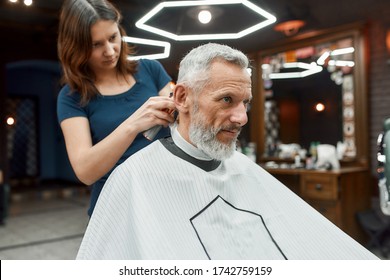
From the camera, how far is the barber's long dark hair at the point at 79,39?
113 cm

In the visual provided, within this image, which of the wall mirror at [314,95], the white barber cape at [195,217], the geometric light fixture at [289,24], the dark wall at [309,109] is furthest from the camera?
the geometric light fixture at [289,24]

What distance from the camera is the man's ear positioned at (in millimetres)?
1169

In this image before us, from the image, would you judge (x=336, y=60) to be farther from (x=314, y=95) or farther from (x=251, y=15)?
(x=251, y=15)

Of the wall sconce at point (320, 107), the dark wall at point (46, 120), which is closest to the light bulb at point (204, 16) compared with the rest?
the wall sconce at point (320, 107)

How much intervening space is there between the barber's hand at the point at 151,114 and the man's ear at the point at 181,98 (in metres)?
0.03

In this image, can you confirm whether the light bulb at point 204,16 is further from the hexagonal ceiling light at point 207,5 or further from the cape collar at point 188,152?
the cape collar at point 188,152

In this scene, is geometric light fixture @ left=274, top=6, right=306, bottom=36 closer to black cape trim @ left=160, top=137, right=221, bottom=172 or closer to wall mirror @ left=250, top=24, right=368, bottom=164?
wall mirror @ left=250, top=24, right=368, bottom=164

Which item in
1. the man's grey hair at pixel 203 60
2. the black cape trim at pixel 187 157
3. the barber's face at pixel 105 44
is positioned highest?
the barber's face at pixel 105 44

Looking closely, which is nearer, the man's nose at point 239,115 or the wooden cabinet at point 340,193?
the man's nose at point 239,115

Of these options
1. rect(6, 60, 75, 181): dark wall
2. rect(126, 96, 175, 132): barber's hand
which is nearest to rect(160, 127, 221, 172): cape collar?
rect(126, 96, 175, 132): barber's hand

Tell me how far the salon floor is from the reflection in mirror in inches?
43.6

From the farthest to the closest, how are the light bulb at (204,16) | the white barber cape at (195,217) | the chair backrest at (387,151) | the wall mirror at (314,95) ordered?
the wall mirror at (314,95) < the light bulb at (204,16) < the chair backrest at (387,151) < the white barber cape at (195,217)

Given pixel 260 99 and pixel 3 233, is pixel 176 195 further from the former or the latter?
pixel 3 233
